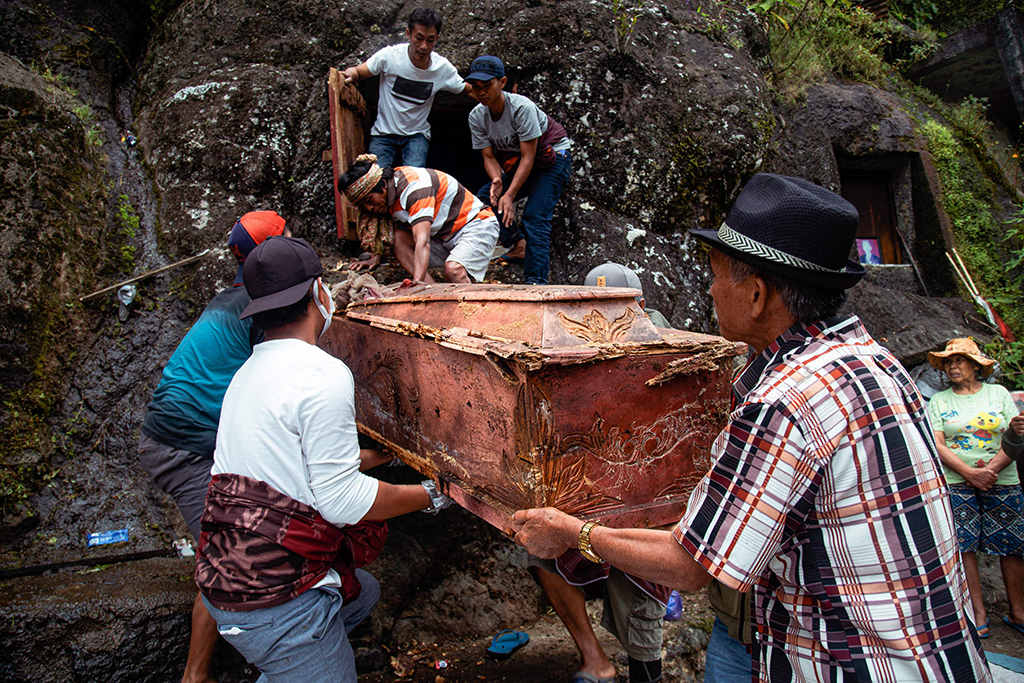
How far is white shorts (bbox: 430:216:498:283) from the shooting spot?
11.5ft

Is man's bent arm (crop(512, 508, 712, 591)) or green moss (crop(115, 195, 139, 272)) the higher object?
green moss (crop(115, 195, 139, 272))

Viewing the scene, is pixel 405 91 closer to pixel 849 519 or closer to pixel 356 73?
pixel 356 73

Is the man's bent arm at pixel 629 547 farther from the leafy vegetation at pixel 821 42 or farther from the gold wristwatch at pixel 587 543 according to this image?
the leafy vegetation at pixel 821 42

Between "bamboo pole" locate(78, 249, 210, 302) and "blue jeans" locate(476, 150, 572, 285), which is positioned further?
"blue jeans" locate(476, 150, 572, 285)

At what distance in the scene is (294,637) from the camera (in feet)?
5.52

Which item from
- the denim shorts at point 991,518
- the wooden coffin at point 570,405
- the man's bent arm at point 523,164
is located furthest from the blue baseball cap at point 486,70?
the denim shorts at point 991,518

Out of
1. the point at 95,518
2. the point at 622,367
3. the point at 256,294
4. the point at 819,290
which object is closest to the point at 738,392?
the point at 819,290

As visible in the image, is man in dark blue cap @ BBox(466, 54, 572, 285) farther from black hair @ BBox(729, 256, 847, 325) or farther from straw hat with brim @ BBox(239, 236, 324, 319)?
black hair @ BBox(729, 256, 847, 325)

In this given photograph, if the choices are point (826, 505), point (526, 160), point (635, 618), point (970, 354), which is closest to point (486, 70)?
point (526, 160)

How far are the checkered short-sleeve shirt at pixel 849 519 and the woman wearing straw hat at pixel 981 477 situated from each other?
3.15m

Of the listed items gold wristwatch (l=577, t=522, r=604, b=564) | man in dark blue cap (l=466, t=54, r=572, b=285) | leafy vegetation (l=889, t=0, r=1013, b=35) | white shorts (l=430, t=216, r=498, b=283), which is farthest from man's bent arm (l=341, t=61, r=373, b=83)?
leafy vegetation (l=889, t=0, r=1013, b=35)

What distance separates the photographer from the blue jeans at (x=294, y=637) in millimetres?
1663

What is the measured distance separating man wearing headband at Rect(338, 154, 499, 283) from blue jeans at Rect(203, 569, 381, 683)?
189cm

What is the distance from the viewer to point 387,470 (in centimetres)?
345
